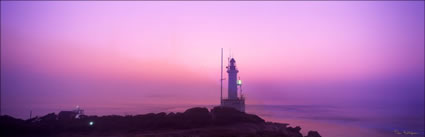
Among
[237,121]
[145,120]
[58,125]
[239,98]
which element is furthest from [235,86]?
[58,125]

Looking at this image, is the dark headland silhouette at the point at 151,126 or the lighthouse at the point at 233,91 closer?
the dark headland silhouette at the point at 151,126

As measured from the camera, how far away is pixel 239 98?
120 ft

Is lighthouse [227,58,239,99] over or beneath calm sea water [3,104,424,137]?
over

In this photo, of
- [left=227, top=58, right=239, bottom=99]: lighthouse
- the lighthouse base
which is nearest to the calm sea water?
the lighthouse base

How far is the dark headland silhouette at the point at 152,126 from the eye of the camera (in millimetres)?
21953

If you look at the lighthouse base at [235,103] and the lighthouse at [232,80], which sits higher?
the lighthouse at [232,80]

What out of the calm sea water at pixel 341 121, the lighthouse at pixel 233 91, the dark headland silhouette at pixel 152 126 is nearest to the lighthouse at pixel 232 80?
the lighthouse at pixel 233 91

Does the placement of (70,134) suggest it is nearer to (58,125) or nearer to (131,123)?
(58,125)

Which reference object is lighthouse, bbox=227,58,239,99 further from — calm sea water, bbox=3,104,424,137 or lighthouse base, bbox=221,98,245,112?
calm sea water, bbox=3,104,424,137

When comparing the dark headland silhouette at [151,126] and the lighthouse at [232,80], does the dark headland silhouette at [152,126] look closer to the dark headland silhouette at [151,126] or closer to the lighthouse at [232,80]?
the dark headland silhouette at [151,126]

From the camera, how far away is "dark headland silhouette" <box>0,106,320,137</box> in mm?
21953

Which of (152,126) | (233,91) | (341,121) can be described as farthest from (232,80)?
(341,121)

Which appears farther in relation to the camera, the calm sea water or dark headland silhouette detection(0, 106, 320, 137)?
the calm sea water

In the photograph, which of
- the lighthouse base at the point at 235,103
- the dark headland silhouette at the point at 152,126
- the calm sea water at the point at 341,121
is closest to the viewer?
the dark headland silhouette at the point at 152,126
